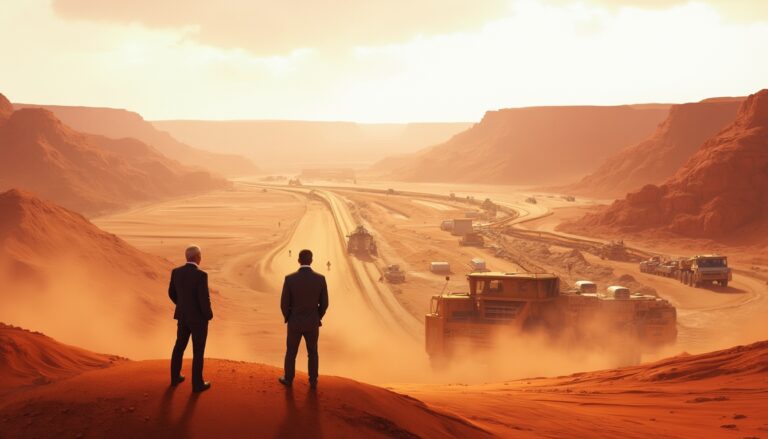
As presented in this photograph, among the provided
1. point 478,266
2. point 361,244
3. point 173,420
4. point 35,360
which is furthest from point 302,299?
point 361,244

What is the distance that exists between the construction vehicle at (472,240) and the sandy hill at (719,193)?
17.6 metres

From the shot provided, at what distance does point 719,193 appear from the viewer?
7831 centimetres

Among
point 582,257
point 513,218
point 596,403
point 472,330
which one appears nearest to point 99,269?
point 472,330

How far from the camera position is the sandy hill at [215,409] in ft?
31.6

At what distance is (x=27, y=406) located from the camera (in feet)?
33.6

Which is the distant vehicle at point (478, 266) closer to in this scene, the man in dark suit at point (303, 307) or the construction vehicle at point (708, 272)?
the construction vehicle at point (708, 272)

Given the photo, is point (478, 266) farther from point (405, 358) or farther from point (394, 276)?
point (405, 358)

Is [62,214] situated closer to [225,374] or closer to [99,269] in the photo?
[99,269]

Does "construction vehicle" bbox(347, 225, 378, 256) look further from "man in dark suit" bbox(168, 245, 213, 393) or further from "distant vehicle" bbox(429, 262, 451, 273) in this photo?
"man in dark suit" bbox(168, 245, 213, 393)

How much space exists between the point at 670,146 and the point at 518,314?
12400cm

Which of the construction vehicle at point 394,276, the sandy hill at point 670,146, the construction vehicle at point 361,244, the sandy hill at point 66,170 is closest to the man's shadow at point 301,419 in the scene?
the construction vehicle at point 394,276

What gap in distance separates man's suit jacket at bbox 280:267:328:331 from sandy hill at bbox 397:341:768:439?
3.86m

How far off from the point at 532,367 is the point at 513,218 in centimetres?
7661

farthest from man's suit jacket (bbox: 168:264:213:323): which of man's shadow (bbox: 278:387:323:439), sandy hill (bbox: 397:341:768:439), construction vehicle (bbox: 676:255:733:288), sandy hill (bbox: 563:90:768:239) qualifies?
sandy hill (bbox: 563:90:768:239)
